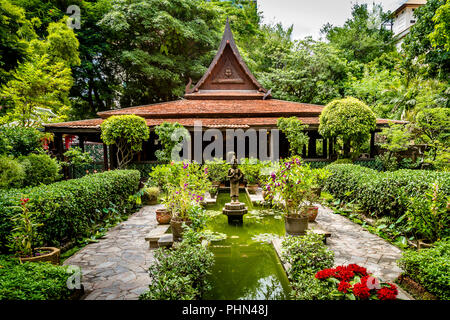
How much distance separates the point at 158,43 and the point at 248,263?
2135 centimetres

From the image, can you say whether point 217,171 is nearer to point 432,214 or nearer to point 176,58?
point 432,214

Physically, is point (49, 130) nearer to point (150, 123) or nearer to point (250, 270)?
point (150, 123)

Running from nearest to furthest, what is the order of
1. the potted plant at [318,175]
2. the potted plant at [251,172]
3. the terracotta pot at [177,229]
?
the terracotta pot at [177,229] < the potted plant at [318,175] < the potted plant at [251,172]

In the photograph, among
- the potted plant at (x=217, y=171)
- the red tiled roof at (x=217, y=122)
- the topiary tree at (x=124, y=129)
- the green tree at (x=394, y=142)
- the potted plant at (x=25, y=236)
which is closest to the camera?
the potted plant at (x=25, y=236)

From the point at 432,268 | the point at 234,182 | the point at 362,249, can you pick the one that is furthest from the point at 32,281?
the point at 362,249

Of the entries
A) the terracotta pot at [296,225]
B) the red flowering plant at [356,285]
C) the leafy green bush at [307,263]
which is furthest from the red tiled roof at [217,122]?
the red flowering plant at [356,285]

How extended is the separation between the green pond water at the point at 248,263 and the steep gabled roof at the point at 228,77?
12.7 m

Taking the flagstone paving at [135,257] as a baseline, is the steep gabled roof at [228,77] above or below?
above

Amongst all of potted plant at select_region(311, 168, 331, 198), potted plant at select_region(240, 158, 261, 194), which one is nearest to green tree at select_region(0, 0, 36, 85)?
potted plant at select_region(311, 168, 331, 198)

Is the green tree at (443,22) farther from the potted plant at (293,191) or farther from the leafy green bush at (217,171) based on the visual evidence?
the leafy green bush at (217,171)

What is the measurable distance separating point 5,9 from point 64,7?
68.4ft

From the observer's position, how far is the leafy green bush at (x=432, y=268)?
9.39ft

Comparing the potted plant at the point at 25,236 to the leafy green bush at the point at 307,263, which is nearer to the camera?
the leafy green bush at the point at 307,263
